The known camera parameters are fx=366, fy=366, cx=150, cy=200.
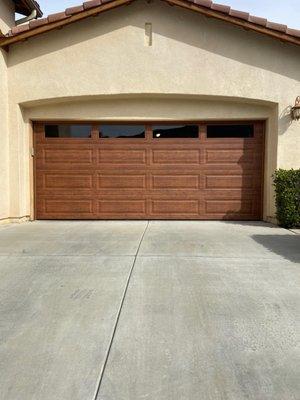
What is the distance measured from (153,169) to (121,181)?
2.90 feet

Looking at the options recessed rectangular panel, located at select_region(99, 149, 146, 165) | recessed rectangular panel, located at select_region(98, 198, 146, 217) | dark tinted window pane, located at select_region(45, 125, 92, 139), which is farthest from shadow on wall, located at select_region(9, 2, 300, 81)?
recessed rectangular panel, located at select_region(98, 198, 146, 217)

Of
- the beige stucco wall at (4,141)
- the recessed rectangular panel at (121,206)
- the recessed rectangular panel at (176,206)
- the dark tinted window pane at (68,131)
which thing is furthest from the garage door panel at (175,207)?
the beige stucco wall at (4,141)

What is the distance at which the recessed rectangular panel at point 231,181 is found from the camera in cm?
938

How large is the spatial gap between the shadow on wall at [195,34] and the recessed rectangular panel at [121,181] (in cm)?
283

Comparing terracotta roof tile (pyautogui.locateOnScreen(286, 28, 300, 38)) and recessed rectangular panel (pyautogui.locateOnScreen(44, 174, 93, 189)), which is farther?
recessed rectangular panel (pyautogui.locateOnScreen(44, 174, 93, 189))

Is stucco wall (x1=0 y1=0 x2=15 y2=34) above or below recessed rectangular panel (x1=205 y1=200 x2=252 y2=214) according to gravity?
above

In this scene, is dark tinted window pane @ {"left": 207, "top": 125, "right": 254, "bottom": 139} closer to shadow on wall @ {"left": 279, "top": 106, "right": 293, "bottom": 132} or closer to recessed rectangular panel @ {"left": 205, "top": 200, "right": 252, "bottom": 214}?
shadow on wall @ {"left": 279, "top": 106, "right": 293, "bottom": 132}

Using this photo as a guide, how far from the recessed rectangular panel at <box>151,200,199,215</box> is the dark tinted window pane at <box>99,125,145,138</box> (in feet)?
5.94

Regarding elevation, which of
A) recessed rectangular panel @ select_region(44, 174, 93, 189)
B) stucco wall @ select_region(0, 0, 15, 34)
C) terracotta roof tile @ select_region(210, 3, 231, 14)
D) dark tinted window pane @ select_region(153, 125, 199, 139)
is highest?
stucco wall @ select_region(0, 0, 15, 34)

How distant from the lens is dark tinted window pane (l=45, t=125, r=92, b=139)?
9484 millimetres

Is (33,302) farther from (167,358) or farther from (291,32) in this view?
(291,32)

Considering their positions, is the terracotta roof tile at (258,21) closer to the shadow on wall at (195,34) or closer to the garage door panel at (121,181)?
the shadow on wall at (195,34)

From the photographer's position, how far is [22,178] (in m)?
9.20

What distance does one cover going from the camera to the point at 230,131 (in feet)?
30.9
